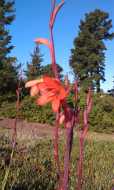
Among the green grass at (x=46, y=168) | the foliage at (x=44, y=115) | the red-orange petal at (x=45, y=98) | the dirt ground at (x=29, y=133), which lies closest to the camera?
the red-orange petal at (x=45, y=98)

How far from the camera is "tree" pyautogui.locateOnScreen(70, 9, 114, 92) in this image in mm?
48938

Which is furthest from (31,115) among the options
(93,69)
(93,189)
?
(93,69)

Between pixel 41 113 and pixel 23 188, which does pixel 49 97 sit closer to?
pixel 23 188

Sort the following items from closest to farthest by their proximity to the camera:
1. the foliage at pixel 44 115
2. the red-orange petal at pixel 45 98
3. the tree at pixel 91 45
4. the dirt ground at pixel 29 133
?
the red-orange petal at pixel 45 98 < the dirt ground at pixel 29 133 < the foliage at pixel 44 115 < the tree at pixel 91 45

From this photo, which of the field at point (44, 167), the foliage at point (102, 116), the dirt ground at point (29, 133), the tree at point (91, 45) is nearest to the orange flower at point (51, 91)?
the field at point (44, 167)

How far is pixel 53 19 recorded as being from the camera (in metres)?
0.83

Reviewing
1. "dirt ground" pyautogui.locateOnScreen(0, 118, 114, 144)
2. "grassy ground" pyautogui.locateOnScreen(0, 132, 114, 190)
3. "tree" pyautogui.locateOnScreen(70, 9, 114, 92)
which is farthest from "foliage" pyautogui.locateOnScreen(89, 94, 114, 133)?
"tree" pyautogui.locateOnScreen(70, 9, 114, 92)

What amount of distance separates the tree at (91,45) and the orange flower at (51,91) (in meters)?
47.7

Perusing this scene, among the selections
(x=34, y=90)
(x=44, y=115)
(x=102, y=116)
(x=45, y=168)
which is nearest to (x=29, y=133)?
(x=45, y=168)

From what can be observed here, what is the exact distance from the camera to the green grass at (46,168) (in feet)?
14.8

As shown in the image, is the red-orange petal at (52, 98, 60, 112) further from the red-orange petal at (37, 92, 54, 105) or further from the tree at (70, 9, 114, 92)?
the tree at (70, 9, 114, 92)

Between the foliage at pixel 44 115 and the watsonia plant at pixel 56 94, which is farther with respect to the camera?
the foliage at pixel 44 115

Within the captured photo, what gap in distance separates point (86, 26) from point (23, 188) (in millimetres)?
46101

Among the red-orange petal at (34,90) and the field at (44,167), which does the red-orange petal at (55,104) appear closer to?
the red-orange petal at (34,90)
